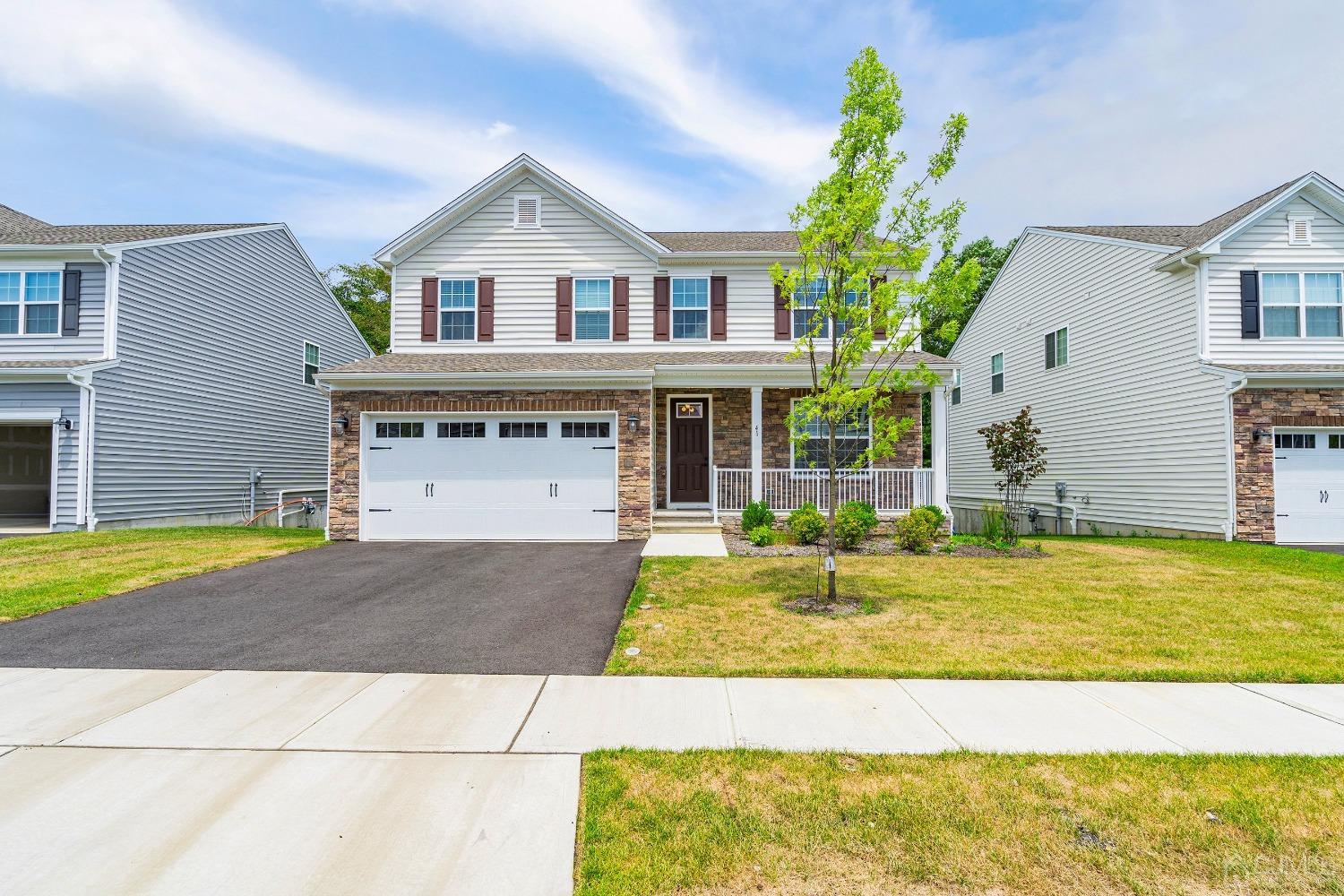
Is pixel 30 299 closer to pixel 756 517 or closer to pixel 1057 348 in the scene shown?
pixel 756 517

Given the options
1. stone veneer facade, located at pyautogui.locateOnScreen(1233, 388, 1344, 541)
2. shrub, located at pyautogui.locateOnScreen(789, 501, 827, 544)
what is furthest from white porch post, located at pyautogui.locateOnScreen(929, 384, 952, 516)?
stone veneer facade, located at pyautogui.locateOnScreen(1233, 388, 1344, 541)

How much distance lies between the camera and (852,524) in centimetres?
1084

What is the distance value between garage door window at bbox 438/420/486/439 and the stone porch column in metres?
5.49

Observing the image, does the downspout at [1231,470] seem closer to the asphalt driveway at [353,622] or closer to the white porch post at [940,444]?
the white porch post at [940,444]

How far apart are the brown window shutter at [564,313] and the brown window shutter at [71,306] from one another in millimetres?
10334

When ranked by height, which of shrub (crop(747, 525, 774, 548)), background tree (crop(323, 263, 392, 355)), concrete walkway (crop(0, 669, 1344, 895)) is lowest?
concrete walkway (crop(0, 669, 1344, 895))

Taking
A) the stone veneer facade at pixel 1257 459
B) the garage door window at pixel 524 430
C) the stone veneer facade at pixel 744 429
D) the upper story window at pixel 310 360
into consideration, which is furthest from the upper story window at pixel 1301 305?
the upper story window at pixel 310 360

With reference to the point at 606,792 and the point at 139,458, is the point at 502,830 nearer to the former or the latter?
the point at 606,792

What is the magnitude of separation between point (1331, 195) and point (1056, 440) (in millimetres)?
7148

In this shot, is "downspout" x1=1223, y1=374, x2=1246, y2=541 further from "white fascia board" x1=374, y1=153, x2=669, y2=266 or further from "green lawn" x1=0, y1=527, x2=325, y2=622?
"green lawn" x1=0, y1=527, x2=325, y2=622

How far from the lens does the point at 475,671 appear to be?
4.83 metres

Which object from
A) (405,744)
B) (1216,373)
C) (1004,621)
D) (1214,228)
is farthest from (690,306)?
(405,744)

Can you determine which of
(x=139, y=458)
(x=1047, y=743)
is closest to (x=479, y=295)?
(x=139, y=458)

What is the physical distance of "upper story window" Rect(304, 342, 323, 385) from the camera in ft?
64.3
